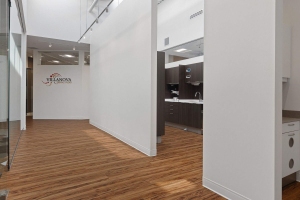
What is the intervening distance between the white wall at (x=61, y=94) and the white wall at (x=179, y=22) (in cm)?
455

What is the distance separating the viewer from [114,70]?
18.6ft

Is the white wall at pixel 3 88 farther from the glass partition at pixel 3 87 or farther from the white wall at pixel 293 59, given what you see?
the white wall at pixel 293 59

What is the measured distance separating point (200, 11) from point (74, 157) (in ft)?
19.0

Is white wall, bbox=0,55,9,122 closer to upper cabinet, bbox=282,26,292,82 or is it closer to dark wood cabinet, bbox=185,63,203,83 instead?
upper cabinet, bbox=282,26,292,82

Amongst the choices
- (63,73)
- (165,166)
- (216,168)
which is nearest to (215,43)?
(216,168)

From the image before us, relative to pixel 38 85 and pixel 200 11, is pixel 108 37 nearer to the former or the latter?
pixel 200 11

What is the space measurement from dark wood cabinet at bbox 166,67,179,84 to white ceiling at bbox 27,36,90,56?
404 cm

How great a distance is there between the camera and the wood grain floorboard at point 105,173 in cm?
236

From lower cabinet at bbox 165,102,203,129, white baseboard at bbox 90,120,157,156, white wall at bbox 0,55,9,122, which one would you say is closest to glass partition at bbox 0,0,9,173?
white wall at bbox 0,55,9,122

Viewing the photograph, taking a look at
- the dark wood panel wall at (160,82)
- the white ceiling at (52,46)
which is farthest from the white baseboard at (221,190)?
the white ceiling at (52,46)

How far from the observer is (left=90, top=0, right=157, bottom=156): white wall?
3.90 meters

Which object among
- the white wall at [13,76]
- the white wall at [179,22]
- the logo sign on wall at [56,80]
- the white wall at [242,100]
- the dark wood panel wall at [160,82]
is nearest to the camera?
the white wall at [242,100]

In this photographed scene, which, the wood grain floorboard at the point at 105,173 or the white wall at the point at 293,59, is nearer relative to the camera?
the wood grain floorboard at the point at 105,173

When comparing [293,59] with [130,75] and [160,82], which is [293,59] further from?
[130,75]
